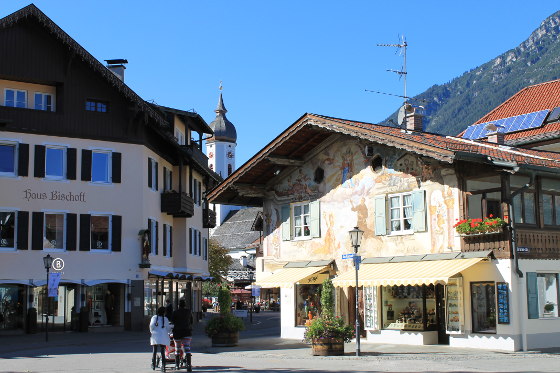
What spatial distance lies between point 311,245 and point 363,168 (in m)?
Answer: 3.80

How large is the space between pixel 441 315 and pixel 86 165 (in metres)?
18.9

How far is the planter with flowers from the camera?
24203 millimetres

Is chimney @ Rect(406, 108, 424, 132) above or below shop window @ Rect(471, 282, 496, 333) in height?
above

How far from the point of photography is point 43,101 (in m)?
38.1

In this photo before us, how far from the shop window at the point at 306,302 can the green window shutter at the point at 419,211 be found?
5.38m

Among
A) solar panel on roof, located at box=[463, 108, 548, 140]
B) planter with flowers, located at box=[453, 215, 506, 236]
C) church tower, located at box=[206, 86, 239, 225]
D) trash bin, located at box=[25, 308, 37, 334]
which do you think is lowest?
trash bin, located at box=[25, 308, 37, 334]

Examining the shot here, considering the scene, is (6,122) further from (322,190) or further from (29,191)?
(322,190)

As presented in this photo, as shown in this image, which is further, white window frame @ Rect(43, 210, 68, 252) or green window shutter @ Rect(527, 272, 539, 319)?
white window frame @ Rect(43, 210, 68, 252)

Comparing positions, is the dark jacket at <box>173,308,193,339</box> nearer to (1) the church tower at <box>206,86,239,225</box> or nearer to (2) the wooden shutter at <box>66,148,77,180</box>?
(2) the wooden shutter at <box>66,148,77,180</box>

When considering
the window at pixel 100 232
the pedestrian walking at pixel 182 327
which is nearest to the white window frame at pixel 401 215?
the pedestrian walking at pixel 182 327

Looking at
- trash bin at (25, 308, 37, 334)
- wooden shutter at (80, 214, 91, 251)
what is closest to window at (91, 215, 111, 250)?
wooden shutter at (80, 214, 91, 251)

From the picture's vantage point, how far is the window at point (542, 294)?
2469 centimetres

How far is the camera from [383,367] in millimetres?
19750

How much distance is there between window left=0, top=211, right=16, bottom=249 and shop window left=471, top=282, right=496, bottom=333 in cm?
2082
